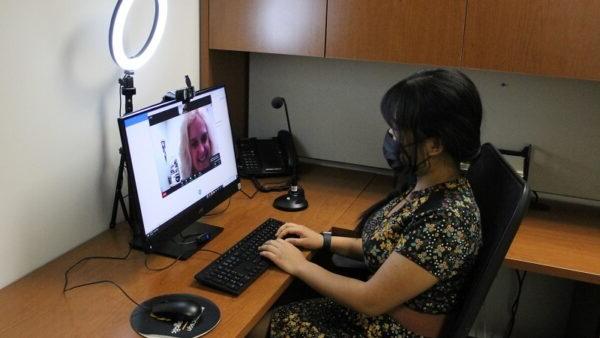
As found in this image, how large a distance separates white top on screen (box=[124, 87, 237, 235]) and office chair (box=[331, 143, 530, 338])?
0.75m

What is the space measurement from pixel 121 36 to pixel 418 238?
891 mm

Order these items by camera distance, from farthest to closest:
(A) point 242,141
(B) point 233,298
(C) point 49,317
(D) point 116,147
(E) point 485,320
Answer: (E) point 485,320, (A) point 242,141, (D) point 116,147, (B) point 233,298, (C) point 49,317

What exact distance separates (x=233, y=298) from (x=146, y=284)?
0.22 meters

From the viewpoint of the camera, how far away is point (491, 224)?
140cm

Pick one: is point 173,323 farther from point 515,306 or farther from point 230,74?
point 515,306

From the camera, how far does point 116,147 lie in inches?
67.2

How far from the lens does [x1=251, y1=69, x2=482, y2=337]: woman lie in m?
1.31

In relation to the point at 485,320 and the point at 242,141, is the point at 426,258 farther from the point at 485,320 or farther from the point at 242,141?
the point at 485,320

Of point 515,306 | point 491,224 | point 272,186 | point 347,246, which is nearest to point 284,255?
point 347,246

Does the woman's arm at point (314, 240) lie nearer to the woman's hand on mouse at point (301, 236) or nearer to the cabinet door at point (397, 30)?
the woman's hand on mouse at point (301, 236)

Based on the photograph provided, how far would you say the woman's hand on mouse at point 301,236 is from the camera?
1650 millimetres

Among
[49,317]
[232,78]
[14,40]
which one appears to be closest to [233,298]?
[49,317]

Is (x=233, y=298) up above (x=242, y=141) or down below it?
below

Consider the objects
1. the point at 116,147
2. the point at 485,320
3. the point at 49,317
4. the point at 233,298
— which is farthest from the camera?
the point at 485,320
